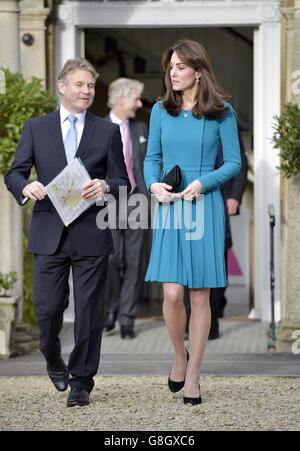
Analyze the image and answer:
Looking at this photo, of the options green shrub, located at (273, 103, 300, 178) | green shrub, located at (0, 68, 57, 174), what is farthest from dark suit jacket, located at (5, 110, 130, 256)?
green shrub, located at (273, 103, 300, 178)

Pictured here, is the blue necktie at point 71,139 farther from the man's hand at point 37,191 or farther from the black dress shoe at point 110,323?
the black dress shoe at point 110,323

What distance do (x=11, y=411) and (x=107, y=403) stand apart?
0.53m

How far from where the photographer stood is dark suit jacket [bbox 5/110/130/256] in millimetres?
5195

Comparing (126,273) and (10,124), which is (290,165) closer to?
(126,273)

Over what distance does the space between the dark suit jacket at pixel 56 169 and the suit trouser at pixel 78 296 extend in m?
0.06

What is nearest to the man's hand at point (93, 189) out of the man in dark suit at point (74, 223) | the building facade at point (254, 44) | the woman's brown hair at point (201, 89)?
the man in dark suit at point (74, 223)

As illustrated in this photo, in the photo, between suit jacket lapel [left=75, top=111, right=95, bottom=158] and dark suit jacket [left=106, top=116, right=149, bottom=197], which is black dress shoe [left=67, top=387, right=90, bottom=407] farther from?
dark suit jacket [left=106, top=116, right=149, bottom=197]

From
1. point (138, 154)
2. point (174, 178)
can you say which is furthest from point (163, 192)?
point (138, 154)

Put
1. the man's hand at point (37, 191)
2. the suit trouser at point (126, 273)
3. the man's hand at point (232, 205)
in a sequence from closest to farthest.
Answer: the man's hand at point (37, 191) < the suit trouser at point (126, 273) < the man's hand at point (232, 205)

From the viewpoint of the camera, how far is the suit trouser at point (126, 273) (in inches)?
310

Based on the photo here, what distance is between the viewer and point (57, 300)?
17.3 ft

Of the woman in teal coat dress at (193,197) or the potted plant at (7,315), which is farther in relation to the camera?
the potted plant at (7,315)

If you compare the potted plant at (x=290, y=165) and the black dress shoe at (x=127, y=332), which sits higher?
the potted plant at (x=290, y=165)

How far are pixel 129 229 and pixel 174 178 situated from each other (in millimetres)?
2958
